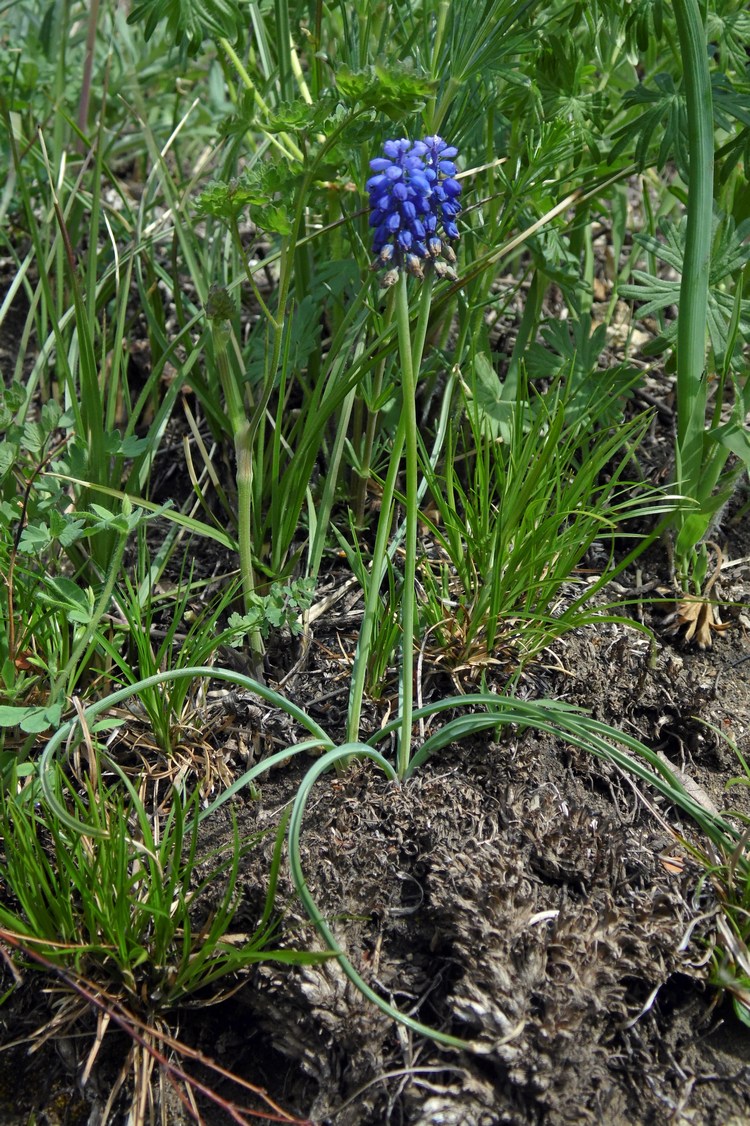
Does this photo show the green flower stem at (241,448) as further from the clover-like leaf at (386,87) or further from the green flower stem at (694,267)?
the green flower stem at (694,267)

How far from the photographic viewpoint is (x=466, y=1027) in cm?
132

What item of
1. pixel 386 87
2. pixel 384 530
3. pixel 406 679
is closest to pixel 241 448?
pixel 384 530

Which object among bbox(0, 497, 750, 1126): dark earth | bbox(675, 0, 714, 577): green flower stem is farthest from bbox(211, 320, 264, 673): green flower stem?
bbox(675, 0, 714, 577): green flower stem

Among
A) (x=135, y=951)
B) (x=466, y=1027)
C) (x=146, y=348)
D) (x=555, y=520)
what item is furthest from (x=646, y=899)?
(x=146, y=348)

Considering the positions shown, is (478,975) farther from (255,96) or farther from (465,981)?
(255,96)

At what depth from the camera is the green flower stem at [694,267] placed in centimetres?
163

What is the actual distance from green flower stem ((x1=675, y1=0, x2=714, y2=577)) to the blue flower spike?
0.66 meters

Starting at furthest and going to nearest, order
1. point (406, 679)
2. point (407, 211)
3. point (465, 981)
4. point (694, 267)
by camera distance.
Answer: point (694, 267) < point (406, 679) < point (465, 981) < point (407, 211)

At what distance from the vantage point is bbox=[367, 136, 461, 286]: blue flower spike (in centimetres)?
120

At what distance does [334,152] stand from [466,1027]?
4.46ft

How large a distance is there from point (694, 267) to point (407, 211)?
0.78 metres

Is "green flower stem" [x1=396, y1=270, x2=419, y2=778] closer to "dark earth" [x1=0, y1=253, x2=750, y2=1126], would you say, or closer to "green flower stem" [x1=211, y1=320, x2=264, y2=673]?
"dark earth" [x1=0, y1=253, x2=750, y2=1126]

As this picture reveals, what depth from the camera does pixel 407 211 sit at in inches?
47.2

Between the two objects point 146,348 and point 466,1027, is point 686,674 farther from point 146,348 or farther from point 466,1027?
point 146,348
